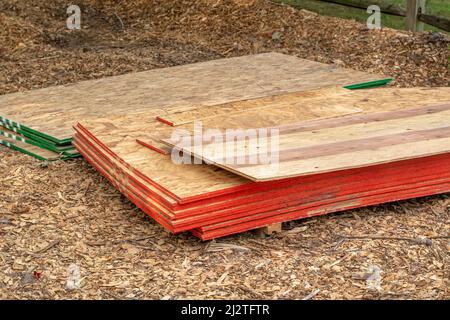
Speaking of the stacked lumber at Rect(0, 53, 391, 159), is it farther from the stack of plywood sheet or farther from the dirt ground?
the dirt ground

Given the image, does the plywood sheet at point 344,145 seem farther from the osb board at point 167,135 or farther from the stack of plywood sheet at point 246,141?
the osb board at point 167,135

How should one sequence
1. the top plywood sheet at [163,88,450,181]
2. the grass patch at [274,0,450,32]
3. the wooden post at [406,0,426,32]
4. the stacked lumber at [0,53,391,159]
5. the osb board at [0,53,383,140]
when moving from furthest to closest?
1. the grass patch at [274,0,450,32]
2. the wooden post at [406,0,426,32]
3. the osb board at [0,53,383,140]
4. the stacked lumber at [0,53,391,159]
5. the top plywood sheet at [163,88,450,181]

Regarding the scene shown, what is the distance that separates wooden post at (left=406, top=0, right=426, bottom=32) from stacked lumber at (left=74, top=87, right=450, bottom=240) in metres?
4.13

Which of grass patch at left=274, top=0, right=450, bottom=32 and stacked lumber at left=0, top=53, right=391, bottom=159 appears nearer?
stacked lumber at left=0, top=53, right=391, bottom=159

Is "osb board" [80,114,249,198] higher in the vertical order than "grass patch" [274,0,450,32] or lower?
higher

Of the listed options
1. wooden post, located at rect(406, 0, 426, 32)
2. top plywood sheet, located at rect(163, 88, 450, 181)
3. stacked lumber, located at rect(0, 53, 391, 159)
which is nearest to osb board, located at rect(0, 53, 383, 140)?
stacked lumber, located at rect(0, 53, 391, 159)

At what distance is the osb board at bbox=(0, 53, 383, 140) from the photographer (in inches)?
289

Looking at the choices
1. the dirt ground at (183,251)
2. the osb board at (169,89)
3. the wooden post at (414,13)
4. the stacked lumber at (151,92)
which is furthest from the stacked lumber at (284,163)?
the wooden post at (414,13)

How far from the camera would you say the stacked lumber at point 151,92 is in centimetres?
701

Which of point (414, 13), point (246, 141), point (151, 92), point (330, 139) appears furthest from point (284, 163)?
point (414, 13)

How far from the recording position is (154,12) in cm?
1221

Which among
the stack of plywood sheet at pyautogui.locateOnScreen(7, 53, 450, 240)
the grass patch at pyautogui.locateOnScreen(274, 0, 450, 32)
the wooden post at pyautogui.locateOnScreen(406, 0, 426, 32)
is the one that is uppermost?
the stack of plywood sheet at pyautogui.locateOnScreen(7, 53, 450, 240)

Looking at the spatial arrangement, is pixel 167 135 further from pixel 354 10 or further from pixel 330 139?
pixel 354 10

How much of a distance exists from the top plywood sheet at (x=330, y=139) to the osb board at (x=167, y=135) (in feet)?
0.12
